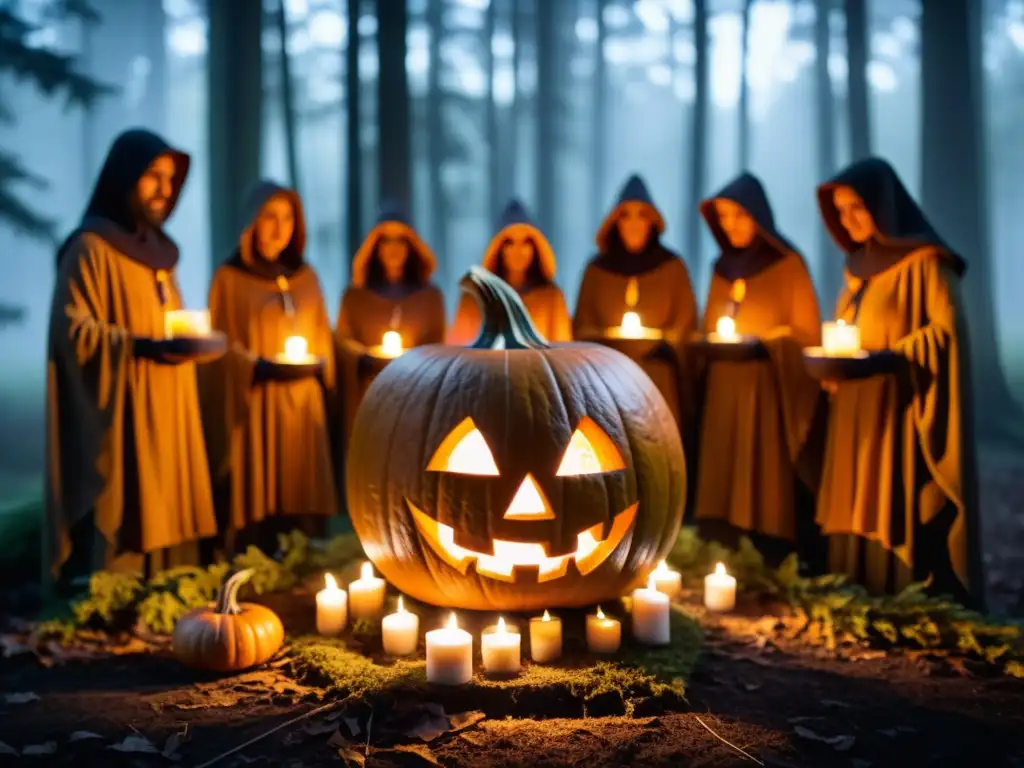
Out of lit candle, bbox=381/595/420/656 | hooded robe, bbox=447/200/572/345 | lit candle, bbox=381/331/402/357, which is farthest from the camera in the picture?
hooded robe, bbox=447/200/572/345

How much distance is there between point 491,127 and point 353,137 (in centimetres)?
124

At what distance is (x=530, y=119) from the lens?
7.59 meters

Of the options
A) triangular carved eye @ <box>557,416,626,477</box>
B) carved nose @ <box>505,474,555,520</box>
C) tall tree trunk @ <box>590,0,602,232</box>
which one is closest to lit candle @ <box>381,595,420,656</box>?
carved nose @ <box>505,474,555,520</box>

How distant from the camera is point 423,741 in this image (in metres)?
3.01

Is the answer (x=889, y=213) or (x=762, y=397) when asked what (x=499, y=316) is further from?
(x=889, y=213)

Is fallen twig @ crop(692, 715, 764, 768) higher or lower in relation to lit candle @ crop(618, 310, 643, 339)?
lower

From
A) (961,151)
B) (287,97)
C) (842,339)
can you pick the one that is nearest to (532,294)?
(842,339)

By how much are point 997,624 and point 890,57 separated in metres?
5.17

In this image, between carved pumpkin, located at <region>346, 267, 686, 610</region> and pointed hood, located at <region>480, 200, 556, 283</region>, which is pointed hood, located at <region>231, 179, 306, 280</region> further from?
carved pumpkin, located at <region>346, 267, 686, 610</region>

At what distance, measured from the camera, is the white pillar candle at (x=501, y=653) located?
11.0ft

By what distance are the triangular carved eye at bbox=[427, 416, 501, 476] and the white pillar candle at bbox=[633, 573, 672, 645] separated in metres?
0.87

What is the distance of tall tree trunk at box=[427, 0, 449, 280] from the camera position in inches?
288

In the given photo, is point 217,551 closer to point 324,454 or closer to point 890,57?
point 324,454

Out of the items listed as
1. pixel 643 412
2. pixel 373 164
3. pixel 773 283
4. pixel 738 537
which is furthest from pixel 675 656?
pixel 373 164
